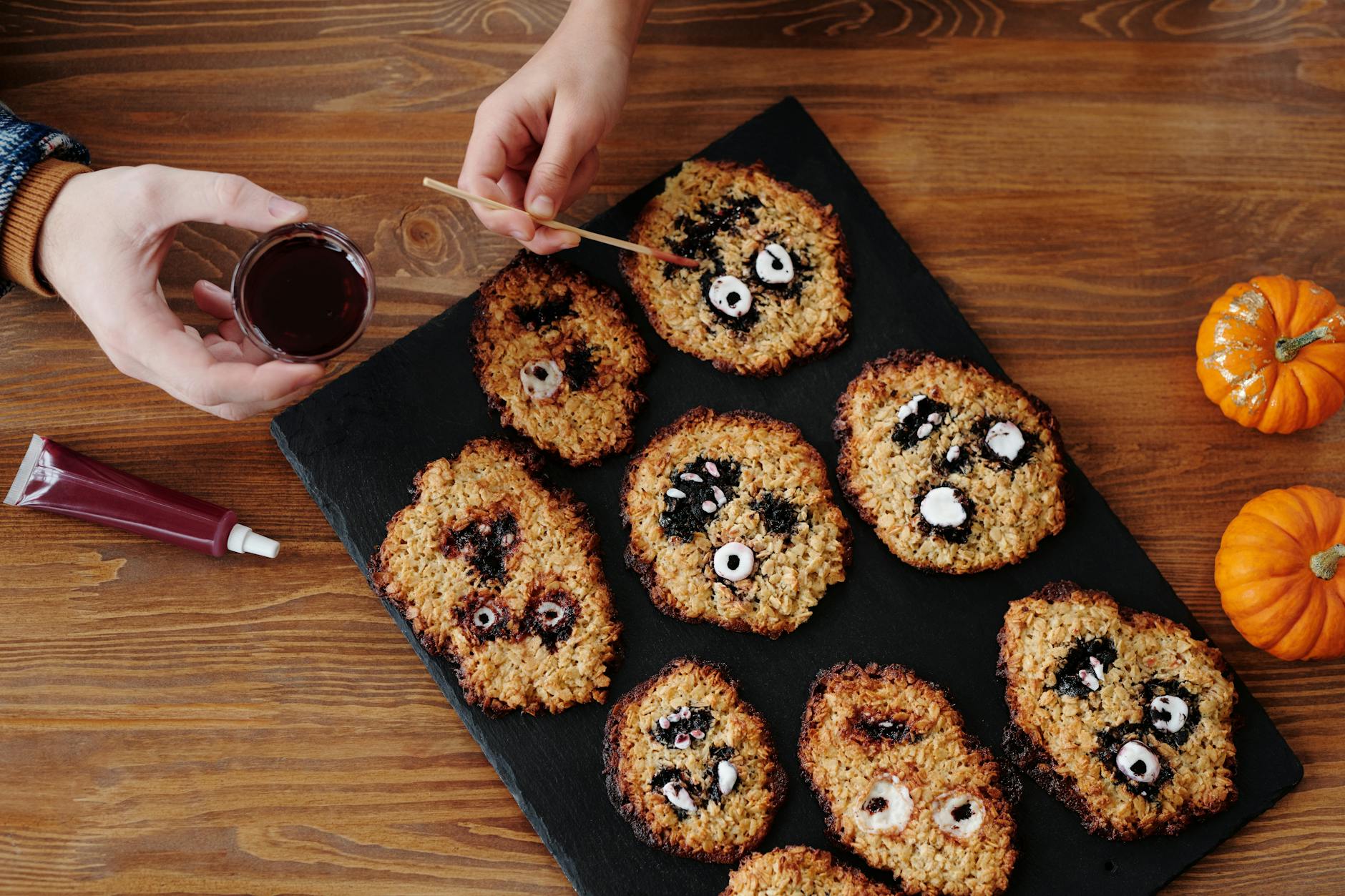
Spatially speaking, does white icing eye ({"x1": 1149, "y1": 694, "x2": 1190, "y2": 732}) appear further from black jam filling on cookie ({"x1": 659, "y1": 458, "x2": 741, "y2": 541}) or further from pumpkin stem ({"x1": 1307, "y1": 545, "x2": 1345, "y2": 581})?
black jam filling on cookie ({"x1": 659, "y1": 458, "x2": 741, "y2": 541})

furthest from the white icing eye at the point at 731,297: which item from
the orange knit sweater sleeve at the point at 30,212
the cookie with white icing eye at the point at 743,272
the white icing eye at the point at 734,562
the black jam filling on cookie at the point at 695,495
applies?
the orange knit sweater sleeve at the point at 30,212

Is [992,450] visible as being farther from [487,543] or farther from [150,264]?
[150,264]

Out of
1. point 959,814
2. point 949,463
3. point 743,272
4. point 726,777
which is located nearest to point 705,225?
point 743,272

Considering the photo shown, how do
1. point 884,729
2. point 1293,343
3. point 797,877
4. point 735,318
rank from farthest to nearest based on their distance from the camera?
point 735,318
point 1293,343
point 884,729
point 797,877

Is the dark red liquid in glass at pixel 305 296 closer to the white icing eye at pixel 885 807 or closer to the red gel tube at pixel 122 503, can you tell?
the red gel tube at pixel 122 503

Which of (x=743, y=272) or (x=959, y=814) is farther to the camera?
(x=743, y=272)

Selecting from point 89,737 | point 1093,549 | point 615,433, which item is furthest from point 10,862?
point 1093,549
